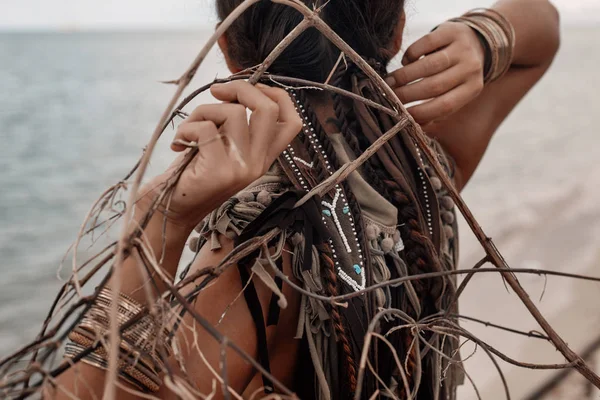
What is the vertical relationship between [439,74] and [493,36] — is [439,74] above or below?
below

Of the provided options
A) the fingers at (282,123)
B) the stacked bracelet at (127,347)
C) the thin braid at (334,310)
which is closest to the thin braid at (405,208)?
the thin braid at (334,310)

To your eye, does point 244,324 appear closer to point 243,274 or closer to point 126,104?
point 243,274

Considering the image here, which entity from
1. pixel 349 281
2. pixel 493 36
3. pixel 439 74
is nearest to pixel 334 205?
pixel 349 281

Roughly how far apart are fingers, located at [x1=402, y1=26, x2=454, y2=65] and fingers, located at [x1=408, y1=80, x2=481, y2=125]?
98mm

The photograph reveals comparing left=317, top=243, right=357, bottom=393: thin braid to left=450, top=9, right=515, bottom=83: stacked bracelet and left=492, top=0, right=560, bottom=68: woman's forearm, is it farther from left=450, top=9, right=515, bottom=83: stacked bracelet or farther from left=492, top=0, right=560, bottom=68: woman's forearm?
left=492, top=0, right=560, bottom=68: woman's forearm

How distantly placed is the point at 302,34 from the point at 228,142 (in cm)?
39

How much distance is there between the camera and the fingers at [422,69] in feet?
3.89

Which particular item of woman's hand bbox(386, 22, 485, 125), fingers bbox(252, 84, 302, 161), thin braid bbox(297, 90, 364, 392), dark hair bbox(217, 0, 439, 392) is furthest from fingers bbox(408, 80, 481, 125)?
fingers bbox(252, 84, 302, 161)

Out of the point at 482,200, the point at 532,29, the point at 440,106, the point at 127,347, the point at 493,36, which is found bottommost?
the point at 127,347

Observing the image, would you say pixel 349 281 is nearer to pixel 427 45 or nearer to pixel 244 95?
pixel 244 95

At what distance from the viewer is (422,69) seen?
1199 millimetres

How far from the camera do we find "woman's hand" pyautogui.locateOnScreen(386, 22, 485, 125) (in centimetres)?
119

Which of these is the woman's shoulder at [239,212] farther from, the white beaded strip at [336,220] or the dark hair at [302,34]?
the dark hair at [302,34]

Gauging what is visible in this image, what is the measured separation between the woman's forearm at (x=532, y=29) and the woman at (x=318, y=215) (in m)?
0.27
